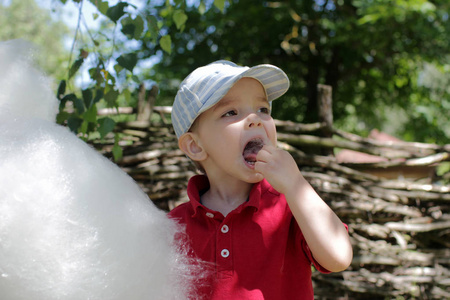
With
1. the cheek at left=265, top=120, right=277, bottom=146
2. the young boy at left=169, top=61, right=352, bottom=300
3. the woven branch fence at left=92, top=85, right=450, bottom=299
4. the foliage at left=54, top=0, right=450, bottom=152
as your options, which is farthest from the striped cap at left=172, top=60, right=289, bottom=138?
the foliage at left=54, top=0, right=450, bottom=152

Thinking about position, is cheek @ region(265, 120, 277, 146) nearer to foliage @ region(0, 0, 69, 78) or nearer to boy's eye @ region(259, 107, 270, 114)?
boy's eye @ region(259, 107, 270, 114)

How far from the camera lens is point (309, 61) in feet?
15.9

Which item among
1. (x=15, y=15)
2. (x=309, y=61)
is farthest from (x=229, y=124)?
(x=15, y=15)

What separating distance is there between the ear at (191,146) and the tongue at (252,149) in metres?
0.16

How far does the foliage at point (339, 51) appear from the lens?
11.8ft

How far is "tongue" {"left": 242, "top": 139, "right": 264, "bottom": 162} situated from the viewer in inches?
47.9

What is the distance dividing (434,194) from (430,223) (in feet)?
0.61

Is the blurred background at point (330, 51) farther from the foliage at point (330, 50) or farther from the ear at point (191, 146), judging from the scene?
the ear at point (191, 146)

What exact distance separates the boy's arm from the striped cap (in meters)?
0.27

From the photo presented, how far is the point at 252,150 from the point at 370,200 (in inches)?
61.8

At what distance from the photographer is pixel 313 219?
105 centimetres

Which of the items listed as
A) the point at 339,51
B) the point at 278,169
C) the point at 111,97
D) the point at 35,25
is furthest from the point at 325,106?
the point at 35,25

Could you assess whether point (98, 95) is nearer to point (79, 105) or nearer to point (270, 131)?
point (79, 105)

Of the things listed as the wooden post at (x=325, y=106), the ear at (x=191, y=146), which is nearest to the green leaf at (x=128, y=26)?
the ear at (x=191, y=146)
